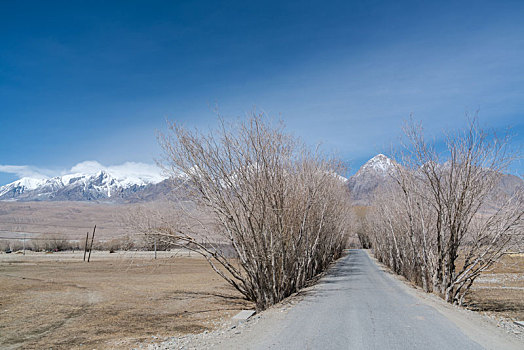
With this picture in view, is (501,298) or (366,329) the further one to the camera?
(501,298)

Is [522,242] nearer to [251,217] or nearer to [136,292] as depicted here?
[251,217]

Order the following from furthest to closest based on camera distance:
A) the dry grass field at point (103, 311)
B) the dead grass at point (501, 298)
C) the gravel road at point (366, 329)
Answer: the dead grass at point (501, 298) < the dry grass field at point (103, 311) < the gravel road at point (366, 329)

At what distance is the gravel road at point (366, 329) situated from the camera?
6922mm

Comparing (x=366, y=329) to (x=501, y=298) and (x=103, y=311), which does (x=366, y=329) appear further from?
(x=501, y=298)

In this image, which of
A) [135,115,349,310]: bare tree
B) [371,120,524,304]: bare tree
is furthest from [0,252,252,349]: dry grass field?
[371,120,524,304]: bare tree

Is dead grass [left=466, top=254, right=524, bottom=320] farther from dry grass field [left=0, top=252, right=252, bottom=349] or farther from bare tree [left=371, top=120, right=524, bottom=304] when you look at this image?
dry grass field [left=0, top=252, right=252, bottom=349]

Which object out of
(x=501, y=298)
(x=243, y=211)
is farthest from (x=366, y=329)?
(x=501, y=298)

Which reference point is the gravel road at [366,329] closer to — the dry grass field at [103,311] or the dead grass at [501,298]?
the dry grass field at [103,311]

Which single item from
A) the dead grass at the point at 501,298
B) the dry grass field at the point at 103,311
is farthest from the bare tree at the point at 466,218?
the dry grass field at the point at 103,311

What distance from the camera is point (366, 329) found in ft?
26.2

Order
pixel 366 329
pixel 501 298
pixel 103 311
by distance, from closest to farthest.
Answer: pixel 366 329 → pixel 103 311 → pixel 501 298

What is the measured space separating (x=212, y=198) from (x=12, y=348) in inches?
266

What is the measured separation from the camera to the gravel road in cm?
692

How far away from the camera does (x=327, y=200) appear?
2100 centimetres
